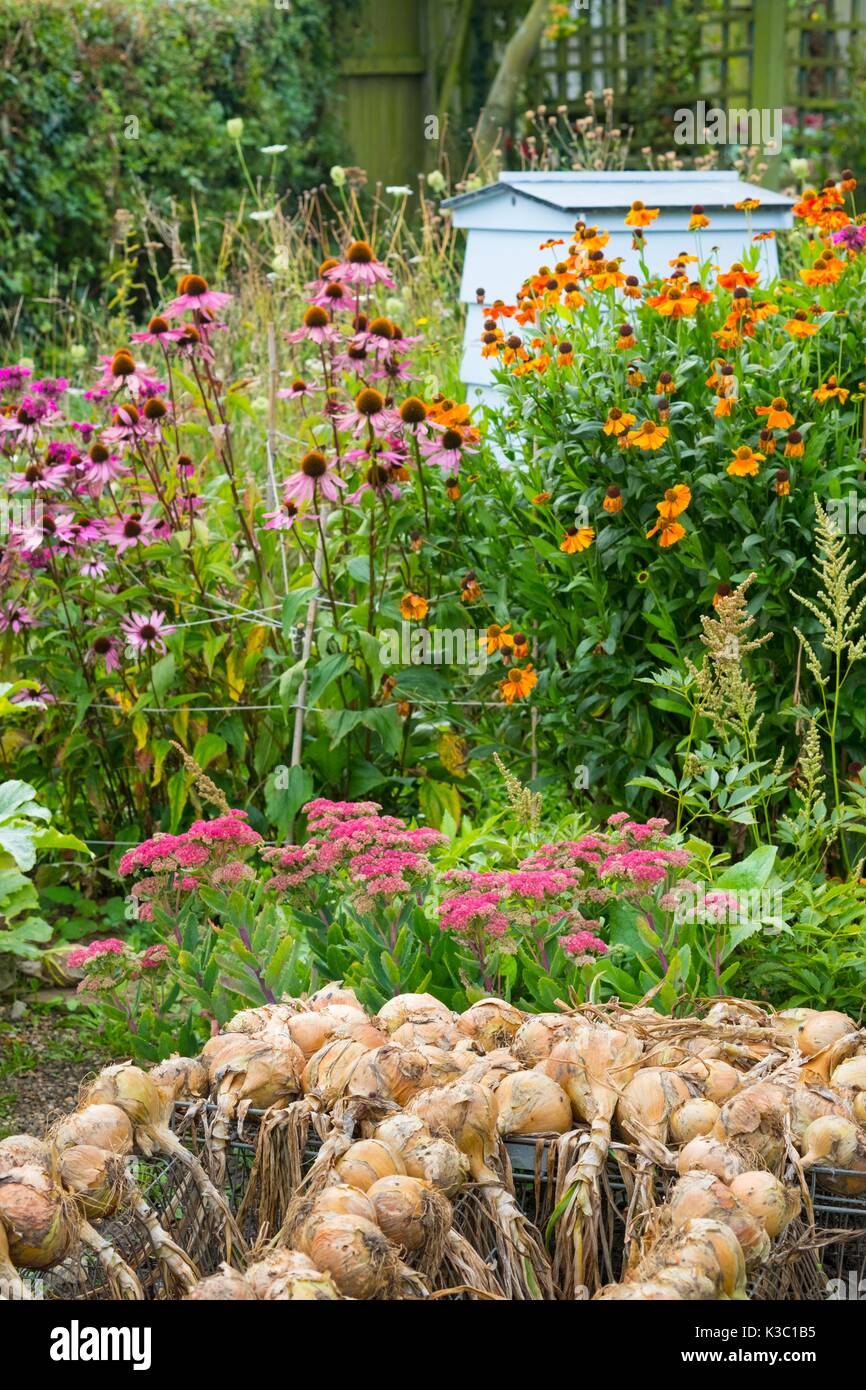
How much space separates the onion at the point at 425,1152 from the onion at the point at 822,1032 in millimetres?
465

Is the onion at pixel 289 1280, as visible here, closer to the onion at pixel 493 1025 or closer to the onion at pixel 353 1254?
the onion at pixel 353 1254

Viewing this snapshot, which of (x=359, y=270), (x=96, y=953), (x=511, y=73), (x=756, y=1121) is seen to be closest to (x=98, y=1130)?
(x=756, y=1121)

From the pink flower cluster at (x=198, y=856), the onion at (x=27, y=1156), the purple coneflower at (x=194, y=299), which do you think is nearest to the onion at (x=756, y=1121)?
the onion at (x=27, y=1156)

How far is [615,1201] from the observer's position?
1560 millimetres

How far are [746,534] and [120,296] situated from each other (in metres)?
3.32

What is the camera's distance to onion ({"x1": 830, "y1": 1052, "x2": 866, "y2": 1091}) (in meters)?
1.56

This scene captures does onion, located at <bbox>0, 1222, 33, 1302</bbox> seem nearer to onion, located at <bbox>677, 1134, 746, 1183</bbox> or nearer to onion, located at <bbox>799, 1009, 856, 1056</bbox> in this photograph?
onion, located at <bbox>677, 1134, 746, 1183</bbox>

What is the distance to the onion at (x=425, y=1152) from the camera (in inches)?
54.9

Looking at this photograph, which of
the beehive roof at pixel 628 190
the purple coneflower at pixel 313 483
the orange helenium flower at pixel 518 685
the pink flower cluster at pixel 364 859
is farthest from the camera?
the beehive roof at pixel 628 190

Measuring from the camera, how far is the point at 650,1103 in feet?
4.94

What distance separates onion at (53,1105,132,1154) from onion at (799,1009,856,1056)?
75 centimetres

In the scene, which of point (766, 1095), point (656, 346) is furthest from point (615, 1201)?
point (656, 346)

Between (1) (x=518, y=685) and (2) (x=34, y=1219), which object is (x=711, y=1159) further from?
(1) (x=518, y=685)
